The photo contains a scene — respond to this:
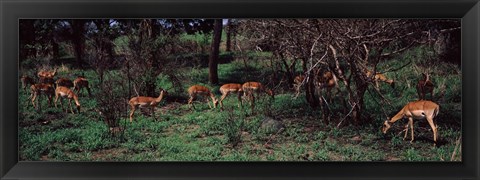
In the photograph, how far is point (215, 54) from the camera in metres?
5.60

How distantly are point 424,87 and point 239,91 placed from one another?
1599mm

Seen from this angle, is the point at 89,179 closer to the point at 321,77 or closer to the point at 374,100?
the point at 321,77

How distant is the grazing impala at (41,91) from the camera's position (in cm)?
544

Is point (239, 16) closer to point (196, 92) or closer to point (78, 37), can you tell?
point (196, 92)

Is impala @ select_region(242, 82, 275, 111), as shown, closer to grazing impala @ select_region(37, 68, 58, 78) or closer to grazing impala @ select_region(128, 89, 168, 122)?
grazing impala @ select_region(128, 89, 168, 122)

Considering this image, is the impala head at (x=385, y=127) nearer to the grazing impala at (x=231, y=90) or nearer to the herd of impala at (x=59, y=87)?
the grazing impala at (x=231, y=90)

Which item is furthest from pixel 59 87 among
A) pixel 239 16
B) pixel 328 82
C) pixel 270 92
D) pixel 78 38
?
pixel 328 82

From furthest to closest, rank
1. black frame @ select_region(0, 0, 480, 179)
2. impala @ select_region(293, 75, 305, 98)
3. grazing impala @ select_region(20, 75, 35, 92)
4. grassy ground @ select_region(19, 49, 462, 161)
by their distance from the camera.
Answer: impala @ select_region(293, 75, 305, 98)
grassy ground @ select_region(19, 49, 462, 161)
grazing impala @ select_region(20, 75, 35, 92)
black frame @ select_region(0, 0, 480, 179)

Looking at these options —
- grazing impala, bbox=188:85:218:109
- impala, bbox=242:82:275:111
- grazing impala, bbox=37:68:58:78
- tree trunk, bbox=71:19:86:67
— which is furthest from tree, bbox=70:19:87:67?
impala, bbox=242:82:275:111

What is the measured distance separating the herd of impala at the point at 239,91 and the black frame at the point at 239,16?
0.29 metres

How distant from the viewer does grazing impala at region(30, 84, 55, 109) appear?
5441 mm

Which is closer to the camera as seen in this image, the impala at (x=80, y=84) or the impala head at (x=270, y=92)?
the impala at (x=80, y=84)

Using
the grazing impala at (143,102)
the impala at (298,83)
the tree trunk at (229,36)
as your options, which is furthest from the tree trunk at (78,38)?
the impala at (298,83)
